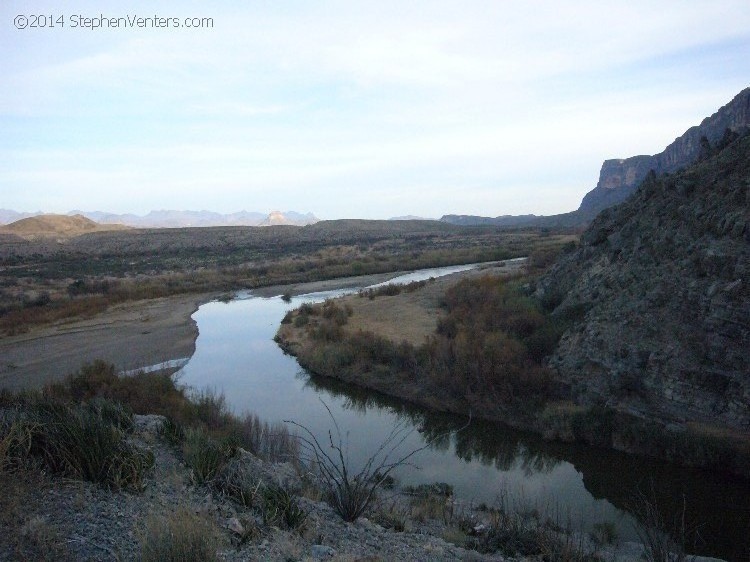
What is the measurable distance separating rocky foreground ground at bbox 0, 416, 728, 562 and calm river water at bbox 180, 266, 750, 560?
1685mm

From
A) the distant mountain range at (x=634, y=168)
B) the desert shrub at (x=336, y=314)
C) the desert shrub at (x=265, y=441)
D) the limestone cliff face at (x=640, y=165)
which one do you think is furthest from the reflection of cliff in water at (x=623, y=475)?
the distant mountain range at (x=634, y=168)

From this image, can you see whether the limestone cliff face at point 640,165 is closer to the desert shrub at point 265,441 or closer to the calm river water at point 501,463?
the calm river water at point 501,463

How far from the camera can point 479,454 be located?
11.7 metres

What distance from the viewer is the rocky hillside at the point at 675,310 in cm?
1118

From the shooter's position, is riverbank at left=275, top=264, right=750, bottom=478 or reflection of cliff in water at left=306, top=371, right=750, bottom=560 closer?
reflection of cliff in water at left=306, top=371, right=750, bottom=560

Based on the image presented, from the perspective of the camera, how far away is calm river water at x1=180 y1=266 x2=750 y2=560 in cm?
890

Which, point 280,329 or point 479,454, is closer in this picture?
point 479,454

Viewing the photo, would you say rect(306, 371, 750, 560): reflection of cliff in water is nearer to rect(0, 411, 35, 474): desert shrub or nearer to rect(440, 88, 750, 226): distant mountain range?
rect(0, 411, 35, 474): desert shrub

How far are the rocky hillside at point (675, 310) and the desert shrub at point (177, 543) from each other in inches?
397

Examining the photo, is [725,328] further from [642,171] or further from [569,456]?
[642,171]

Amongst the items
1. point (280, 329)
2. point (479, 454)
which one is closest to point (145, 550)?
point (479, 454)

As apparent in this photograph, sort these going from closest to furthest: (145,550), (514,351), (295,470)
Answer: (145,550)
(295,470)
(514,351)

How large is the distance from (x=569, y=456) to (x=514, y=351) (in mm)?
4143

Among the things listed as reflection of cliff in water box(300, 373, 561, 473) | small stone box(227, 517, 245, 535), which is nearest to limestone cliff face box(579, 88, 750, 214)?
reflection of cliff in water box(300, 373, 561, 473)
